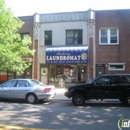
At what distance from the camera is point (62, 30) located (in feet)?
70.5

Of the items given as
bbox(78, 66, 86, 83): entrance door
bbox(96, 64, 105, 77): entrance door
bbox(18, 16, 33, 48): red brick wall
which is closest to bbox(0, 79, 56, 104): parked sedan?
bbox(78, 66, 86, 83): entrance door

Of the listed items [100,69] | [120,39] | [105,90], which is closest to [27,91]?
[105,90]

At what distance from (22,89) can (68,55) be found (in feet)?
28.6

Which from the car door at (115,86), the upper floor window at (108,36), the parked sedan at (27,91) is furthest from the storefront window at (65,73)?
the car door at (115,86)

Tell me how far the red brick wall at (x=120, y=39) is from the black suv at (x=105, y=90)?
9159mm

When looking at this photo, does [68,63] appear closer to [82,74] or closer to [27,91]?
Result: [82,74]

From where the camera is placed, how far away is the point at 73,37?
70.4 ft

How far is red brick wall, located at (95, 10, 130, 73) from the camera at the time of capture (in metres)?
20.2

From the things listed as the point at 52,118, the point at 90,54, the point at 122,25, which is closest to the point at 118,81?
the point at 52,118

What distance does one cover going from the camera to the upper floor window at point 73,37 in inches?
839

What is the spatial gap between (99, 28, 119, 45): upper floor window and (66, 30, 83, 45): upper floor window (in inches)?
85.7

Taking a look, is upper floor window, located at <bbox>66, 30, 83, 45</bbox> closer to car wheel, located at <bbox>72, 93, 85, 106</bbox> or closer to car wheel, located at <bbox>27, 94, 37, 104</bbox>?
car wheel, located at <bbox>27, 94, 37, 104</bbox>

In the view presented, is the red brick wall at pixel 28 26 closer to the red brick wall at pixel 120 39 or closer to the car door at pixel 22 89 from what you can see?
the red brick wall at pixel 120 39

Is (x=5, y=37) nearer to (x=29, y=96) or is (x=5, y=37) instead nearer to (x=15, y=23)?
(x=15, y=23)
